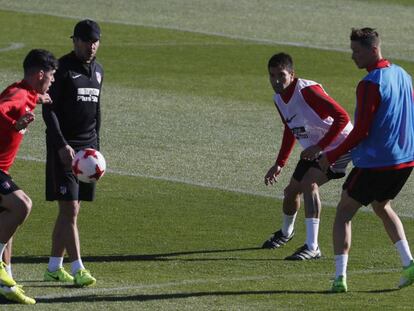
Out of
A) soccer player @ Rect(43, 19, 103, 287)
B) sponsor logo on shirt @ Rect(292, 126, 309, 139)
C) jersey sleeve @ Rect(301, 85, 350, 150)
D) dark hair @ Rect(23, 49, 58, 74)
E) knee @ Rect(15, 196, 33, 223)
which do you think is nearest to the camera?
knee @ Rect(15, 196, 33, 223)

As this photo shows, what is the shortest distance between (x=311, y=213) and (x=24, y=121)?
3.89m

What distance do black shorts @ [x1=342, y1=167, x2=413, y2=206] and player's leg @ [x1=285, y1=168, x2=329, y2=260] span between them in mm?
1859

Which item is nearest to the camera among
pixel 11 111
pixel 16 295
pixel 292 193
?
pixel 16 295

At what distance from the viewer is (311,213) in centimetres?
1422

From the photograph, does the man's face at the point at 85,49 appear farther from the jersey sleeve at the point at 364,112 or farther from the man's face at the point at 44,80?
the jersey sleeve at the point at 364,112

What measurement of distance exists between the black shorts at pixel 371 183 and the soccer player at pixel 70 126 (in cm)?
246

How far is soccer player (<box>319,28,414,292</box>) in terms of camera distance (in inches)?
472

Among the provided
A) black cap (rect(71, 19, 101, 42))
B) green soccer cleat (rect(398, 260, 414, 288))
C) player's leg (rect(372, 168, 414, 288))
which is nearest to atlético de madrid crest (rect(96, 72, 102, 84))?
black cap (rect(71, 19, 101, 42))

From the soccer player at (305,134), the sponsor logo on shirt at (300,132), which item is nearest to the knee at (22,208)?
the soccer player at (305,134)

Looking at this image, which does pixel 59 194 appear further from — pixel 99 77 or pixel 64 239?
pixel 99 77

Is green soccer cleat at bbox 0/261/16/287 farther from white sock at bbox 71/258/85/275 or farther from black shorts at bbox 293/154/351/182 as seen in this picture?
black shorts at bbox 293/154/351/182

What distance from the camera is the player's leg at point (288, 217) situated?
14672 mm

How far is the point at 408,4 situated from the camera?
42.3 meters

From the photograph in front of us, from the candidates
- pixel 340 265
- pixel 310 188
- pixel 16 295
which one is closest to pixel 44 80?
pixel 16 295
